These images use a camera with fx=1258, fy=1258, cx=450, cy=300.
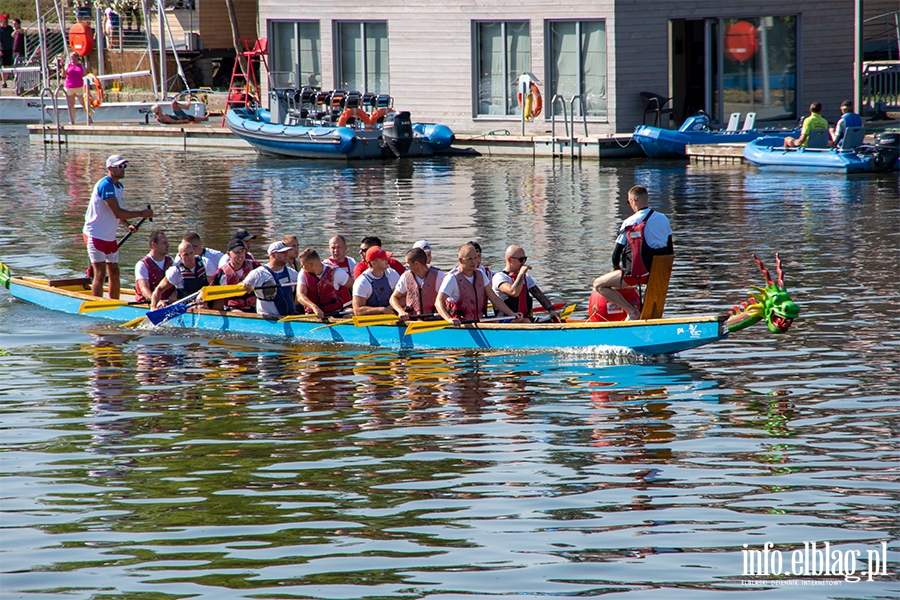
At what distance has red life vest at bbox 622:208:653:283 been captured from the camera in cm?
1320

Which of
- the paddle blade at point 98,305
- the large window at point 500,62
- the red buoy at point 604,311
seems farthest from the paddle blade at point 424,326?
the large window at point 500,62

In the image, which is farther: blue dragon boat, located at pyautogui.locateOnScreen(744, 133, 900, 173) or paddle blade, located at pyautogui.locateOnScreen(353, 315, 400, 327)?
blue dragon boat, located at pyautogui.locateOnScreen(744, 133, 900, 173)

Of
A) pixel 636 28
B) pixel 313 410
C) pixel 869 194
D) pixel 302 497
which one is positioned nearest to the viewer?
pixel 302 497

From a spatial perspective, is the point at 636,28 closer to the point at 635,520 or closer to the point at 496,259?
the point at 496,259

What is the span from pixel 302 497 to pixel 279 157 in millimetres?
29117

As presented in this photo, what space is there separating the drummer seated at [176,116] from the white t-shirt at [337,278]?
2926 cm

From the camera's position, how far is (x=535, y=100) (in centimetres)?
3578

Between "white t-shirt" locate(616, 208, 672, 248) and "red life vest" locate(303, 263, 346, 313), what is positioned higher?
"white t-shirt" locate(616, 208, 672, 248)

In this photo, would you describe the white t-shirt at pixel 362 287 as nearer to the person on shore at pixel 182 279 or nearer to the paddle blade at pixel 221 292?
the paddle blade at pixel 221 292

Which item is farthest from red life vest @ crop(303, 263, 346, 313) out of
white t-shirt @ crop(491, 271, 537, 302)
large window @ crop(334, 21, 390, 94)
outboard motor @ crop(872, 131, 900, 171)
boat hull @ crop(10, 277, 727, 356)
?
large window @ crop(334, 21, 390, 94)

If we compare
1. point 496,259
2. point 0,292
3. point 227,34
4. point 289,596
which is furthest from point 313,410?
point 227,34

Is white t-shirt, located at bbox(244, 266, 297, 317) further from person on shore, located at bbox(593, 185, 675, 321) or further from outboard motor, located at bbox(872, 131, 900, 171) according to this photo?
outboard motor, located at bbox(872, 131, 900, 171)

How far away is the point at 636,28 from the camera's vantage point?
3453 centimetres

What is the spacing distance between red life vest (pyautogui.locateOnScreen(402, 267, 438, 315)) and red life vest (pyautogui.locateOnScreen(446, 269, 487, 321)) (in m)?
0.46
